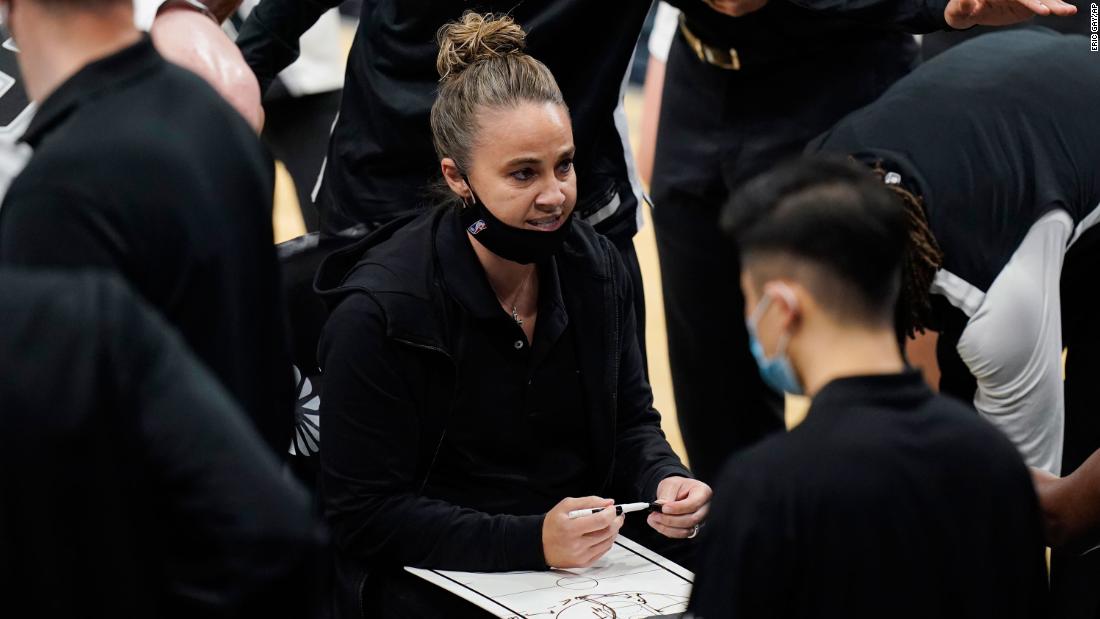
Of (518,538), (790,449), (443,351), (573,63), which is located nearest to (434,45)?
(573,63)

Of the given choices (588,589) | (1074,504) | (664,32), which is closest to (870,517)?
(588,589)

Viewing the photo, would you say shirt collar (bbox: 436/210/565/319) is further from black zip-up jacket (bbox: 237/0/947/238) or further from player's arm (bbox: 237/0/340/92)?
player's arm (bbox: 237/0/340/92)

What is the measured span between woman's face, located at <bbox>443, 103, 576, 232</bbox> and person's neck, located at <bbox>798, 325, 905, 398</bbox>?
3.12ft

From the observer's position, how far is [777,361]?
1.64 m

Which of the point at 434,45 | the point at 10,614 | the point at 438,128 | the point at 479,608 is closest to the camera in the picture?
the point at 10,614

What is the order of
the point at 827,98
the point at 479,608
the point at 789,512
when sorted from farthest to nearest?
the point at 827,98 → the point at 479,608 → the point at 789,512

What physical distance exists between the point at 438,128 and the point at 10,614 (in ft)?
4.77

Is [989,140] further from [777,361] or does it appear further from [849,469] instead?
[849,469]


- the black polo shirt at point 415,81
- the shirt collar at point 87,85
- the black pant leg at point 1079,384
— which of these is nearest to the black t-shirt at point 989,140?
the black pant leg at point 1079,384

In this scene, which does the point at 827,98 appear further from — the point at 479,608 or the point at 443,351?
the point at 479,608

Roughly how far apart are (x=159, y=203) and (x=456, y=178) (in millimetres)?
1056

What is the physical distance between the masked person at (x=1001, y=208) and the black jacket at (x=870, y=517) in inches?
36.2

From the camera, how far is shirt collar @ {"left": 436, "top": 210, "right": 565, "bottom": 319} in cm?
250

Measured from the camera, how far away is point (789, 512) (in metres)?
1.52
